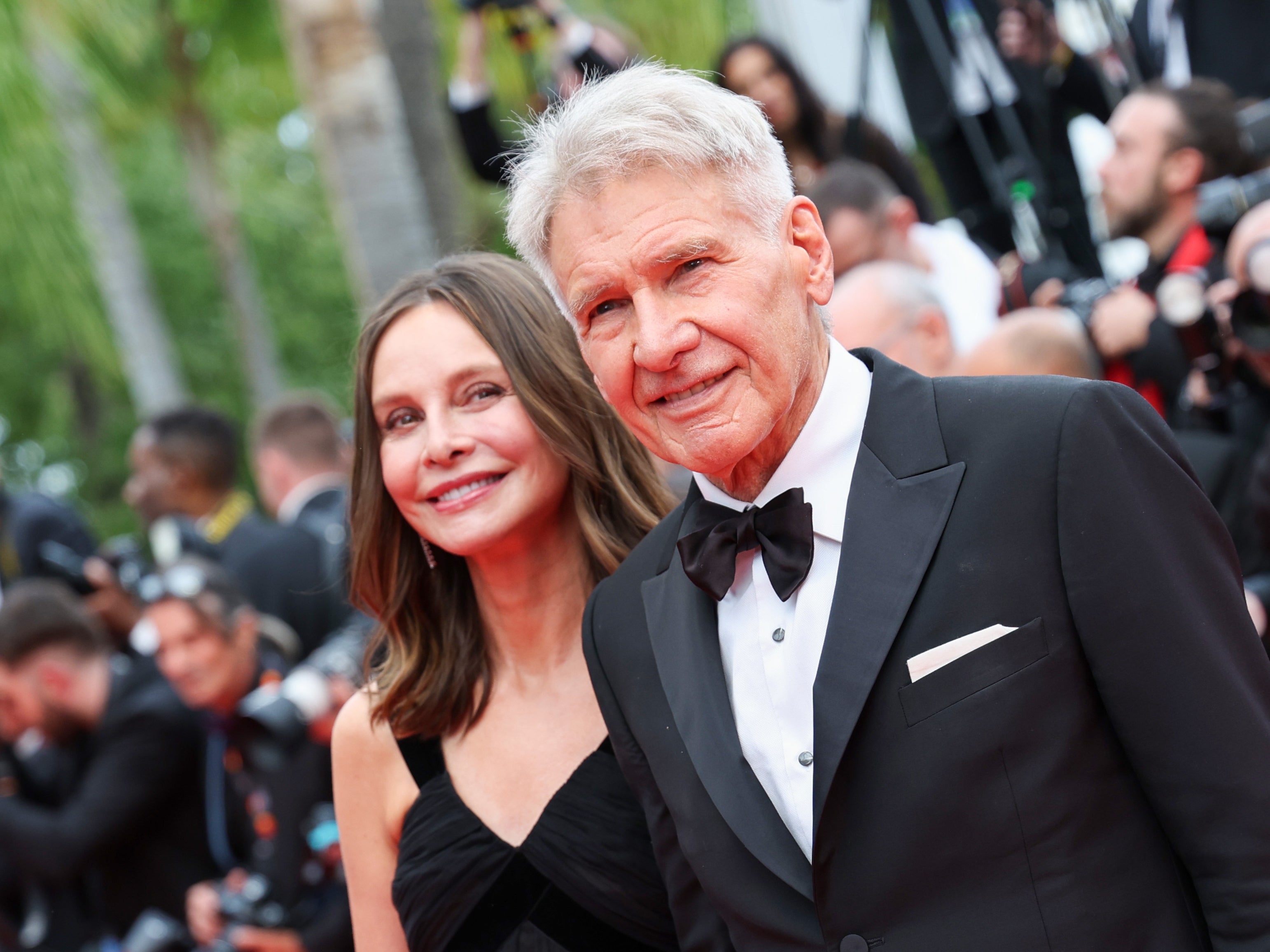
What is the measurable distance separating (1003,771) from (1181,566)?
335 millimetres

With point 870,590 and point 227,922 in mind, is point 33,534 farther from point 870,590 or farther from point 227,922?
point 870,590

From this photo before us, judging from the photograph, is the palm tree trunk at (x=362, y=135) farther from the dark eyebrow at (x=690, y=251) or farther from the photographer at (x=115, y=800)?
the dark eyebrow at (x=690, y=251)

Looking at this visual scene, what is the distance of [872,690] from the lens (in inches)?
67.1

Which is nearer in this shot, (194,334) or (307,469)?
(307,469)

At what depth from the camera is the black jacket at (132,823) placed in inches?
199

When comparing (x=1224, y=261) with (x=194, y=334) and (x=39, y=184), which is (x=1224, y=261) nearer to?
(x=39, y=184)

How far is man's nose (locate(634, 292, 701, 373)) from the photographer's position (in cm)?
179

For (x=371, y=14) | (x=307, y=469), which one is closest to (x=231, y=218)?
(x=371, y=14)

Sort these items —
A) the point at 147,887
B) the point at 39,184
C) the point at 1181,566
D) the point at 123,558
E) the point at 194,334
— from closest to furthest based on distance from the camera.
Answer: the point at 1181,566 < the point at 147,887 < the point at 123,558 < the point at 39,184 < the point at 194,334

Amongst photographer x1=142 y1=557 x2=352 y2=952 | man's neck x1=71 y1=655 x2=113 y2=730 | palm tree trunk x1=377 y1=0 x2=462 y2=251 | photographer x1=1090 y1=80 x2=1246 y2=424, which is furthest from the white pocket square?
palm tree trunk x1=377 y1=0 x2=462 y2=251

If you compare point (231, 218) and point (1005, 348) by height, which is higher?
point (231, 218)

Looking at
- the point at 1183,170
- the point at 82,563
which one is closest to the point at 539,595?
the point at 1183,170

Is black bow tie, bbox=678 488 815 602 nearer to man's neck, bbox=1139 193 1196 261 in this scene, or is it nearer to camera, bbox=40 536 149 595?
man's neck, bbox=1139 193 1196 261

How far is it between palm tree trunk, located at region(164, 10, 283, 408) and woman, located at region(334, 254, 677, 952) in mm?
13504
